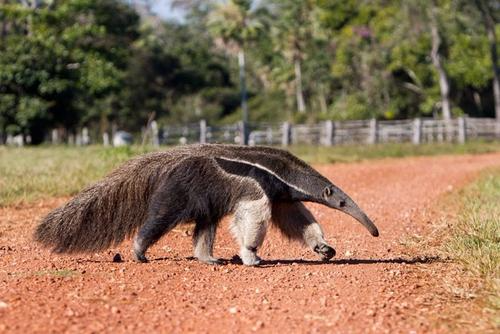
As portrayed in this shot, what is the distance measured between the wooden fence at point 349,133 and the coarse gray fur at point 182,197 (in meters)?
24.3

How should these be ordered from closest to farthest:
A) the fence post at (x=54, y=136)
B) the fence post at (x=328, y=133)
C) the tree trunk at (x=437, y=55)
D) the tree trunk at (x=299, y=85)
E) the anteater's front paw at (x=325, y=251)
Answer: the anteater's front paw at (x=325, y=251) < the fence post at (x=328, y=133) < the tree trunk at (x=437, y=55) < the fence post at (x=54, y=136) < the tree trunk at (x=299, y=85)

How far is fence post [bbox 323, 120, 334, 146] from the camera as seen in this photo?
30.4m

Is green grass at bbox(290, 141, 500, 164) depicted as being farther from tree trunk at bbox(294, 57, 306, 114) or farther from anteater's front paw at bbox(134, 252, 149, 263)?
tree trunk at bbox(294, 57, 306, 114)

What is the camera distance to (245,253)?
5711mm

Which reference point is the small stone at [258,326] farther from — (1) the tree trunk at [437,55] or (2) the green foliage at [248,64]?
(1) the tree trunk at [437,55]

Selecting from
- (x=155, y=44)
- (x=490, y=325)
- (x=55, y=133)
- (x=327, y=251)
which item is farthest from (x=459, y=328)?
(x=155, y=44)

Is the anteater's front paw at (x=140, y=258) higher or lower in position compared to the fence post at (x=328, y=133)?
lower

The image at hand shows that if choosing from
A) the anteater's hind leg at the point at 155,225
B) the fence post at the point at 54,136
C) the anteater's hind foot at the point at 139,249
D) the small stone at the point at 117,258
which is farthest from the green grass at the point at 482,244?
the fence post at the point at 54,136

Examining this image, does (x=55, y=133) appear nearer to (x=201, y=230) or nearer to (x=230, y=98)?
(x=230, y=98)

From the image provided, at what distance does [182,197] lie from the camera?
18.4ft

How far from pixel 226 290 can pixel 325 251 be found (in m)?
1.35

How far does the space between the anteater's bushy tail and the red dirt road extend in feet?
0.64

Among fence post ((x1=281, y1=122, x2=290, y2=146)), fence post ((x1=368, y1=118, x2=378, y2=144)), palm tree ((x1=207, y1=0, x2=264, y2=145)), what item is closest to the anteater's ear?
fence post ((x1=281, y1=122, x2=290, y2=146))

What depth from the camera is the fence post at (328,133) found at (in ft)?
99.6
